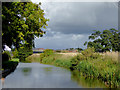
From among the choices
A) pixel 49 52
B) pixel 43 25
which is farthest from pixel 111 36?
pixel 43 25

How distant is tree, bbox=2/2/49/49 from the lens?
53.7 feet

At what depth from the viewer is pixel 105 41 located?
4712 centimetres

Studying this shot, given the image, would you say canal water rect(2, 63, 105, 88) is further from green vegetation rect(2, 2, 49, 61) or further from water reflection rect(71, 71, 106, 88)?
green vegetation rect(2, 2, 49, 61)

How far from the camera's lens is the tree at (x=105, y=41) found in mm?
46531

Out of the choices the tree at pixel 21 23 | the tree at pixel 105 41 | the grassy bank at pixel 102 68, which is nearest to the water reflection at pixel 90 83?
the grassy bank at pixel 102 68

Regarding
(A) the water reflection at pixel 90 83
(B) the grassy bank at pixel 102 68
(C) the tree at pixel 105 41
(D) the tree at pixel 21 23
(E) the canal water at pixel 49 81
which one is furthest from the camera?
(C) the tree at pixel 105 41

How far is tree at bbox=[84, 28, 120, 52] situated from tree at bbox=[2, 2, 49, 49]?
28968 millimetres

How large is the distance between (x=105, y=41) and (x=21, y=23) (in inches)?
1331

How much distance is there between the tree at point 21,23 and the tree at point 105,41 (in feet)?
95.0

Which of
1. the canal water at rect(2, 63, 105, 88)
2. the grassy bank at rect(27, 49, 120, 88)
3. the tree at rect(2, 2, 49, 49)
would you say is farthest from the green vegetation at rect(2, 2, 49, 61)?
the grassy bank at rect(27, 49, 120, 88)

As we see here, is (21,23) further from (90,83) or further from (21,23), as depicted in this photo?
(90,83)

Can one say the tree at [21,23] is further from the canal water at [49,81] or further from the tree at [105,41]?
the tree at [105,41]

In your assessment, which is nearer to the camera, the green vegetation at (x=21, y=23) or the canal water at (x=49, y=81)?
the canal water at (x=49, y=81)

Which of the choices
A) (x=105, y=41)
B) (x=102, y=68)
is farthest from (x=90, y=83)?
(x=105, y=41)
